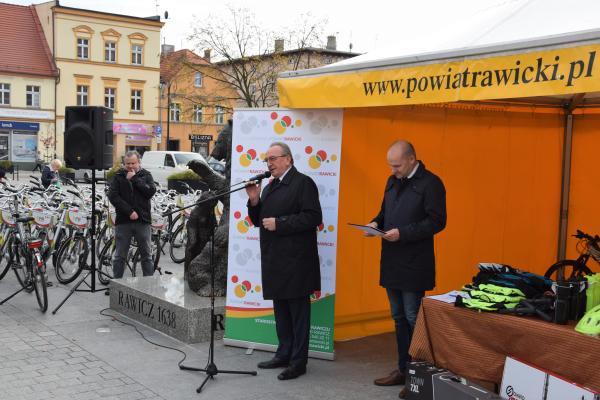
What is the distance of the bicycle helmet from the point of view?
12.8 ft

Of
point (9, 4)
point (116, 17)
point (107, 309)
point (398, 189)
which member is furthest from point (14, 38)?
point (398, 189)

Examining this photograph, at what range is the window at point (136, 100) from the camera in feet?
165

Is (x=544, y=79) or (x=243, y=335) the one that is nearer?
(x=544, y=79)

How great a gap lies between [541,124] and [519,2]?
2.01m

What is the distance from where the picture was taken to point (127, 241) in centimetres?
827

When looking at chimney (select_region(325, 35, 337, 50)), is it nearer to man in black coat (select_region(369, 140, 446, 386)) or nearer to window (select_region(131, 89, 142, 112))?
window (select_region(131, 89, 142, 112))

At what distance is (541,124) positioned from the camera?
7309 mm

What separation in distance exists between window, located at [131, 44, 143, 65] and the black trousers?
1872 inches

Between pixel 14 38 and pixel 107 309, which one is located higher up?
pixel 14 38

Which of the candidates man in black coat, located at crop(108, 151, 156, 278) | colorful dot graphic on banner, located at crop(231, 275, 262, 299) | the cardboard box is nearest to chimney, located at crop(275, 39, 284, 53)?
man in black coat, located at crop(108, 151, 156, 278)


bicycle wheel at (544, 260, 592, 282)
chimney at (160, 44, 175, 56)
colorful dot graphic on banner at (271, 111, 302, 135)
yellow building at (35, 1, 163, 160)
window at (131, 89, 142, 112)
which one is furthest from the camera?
chimney at (160, 44, 175, 56)

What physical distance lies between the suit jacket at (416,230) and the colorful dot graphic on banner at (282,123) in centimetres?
128

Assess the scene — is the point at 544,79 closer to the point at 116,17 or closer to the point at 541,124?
the point at 541,124

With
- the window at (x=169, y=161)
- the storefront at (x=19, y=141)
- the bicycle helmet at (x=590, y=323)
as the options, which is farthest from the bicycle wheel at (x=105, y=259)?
the storefront at (x=19, y=141)
